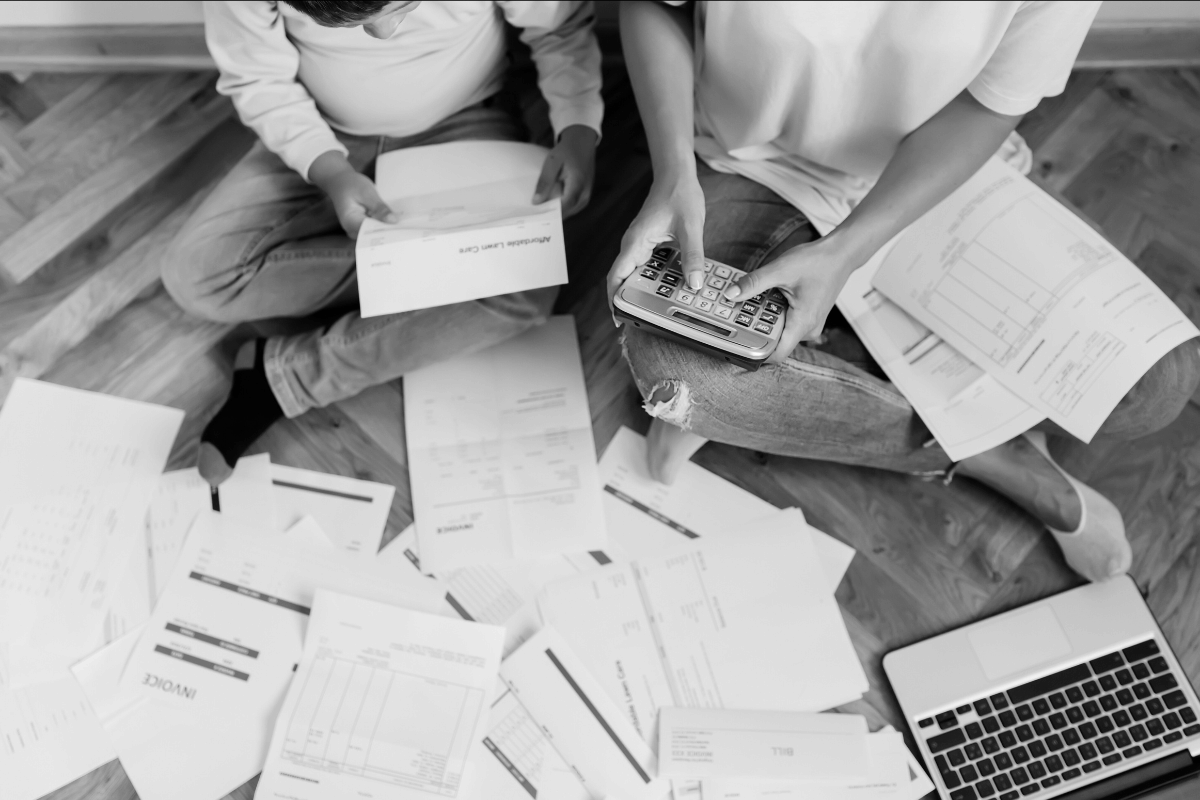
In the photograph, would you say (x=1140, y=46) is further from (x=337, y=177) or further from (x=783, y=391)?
(x=337, y=177)

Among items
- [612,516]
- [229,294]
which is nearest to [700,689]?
[612,516]

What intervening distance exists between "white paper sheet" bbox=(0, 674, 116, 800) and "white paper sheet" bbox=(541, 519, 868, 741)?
0.50 m

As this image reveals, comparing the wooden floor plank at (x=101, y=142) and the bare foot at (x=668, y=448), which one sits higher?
the wooden floor plank at (x=101, y=142)

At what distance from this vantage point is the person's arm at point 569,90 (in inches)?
37.5

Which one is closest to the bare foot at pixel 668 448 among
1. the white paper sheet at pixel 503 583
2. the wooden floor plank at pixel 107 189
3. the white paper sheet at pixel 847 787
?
the white paper sheet at pixel 503 583

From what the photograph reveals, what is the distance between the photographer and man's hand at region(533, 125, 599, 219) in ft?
3.11

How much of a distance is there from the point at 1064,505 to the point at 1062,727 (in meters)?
0.23

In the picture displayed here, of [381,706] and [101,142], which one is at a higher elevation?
[101,142]

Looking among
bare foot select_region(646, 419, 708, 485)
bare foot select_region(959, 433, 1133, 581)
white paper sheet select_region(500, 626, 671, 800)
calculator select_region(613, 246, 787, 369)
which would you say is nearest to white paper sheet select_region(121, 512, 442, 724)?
white paper sheet select_region(500, 626, 671, 800)

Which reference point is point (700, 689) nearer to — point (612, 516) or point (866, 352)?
point (612, 516)

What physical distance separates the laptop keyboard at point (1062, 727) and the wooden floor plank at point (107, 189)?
1.21 m

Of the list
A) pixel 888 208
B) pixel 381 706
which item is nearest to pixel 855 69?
pixel 888 208

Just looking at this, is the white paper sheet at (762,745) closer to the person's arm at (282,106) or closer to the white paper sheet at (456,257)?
the white paper sheet at (456,257)

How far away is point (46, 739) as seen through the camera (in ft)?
2.92
